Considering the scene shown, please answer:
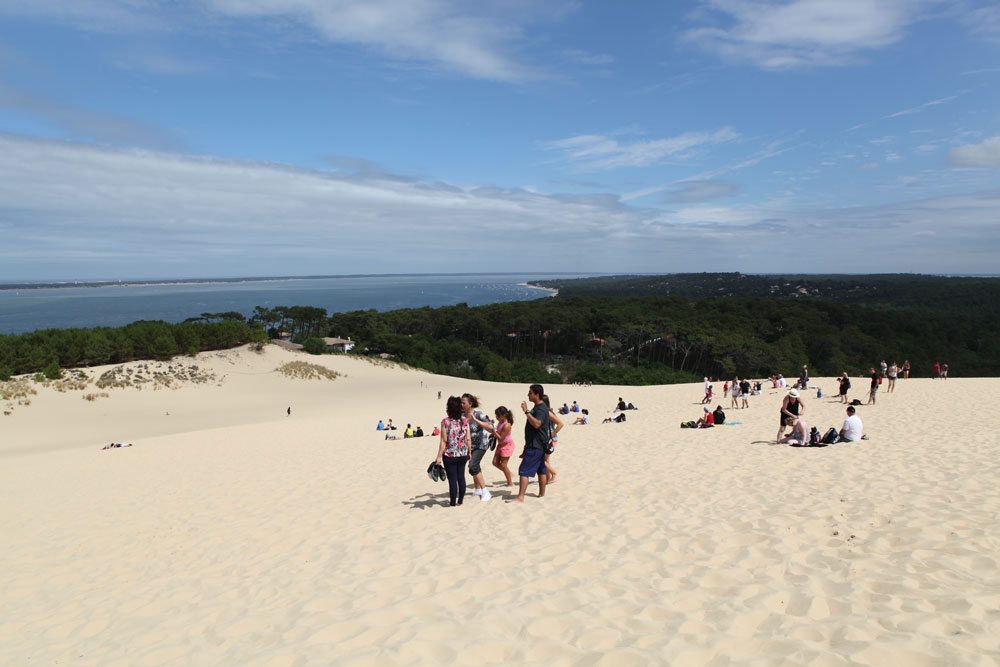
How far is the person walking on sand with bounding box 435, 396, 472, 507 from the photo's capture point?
280 inches

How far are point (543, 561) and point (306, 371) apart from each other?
36.6 m

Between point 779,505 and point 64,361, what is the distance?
37.1 metres

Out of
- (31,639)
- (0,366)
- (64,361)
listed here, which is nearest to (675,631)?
(31,639)

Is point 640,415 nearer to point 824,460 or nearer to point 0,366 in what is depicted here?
point 824,460

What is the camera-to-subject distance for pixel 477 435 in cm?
767

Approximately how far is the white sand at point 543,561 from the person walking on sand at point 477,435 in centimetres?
26

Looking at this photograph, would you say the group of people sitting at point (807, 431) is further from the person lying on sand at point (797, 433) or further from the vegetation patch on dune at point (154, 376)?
the vegetation patch on dune at point (154, 376)

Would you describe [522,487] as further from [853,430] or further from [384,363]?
[384,363]

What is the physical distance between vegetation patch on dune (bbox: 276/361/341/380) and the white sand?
26418 mm

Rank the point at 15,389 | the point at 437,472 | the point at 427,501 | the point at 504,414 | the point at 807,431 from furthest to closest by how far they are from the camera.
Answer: the point at 15,389 → the point at 807,431 → the point at 427,501 → the point at 504,414 → the point at 437,472

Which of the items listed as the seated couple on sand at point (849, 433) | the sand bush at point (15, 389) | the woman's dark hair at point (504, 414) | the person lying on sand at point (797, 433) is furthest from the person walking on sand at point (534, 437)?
the sand bush at point (15, 389)

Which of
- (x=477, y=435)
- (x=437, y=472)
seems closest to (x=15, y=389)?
(x=437, y=472)

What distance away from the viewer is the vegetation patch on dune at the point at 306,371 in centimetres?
3828

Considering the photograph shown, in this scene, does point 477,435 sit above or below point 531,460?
above
